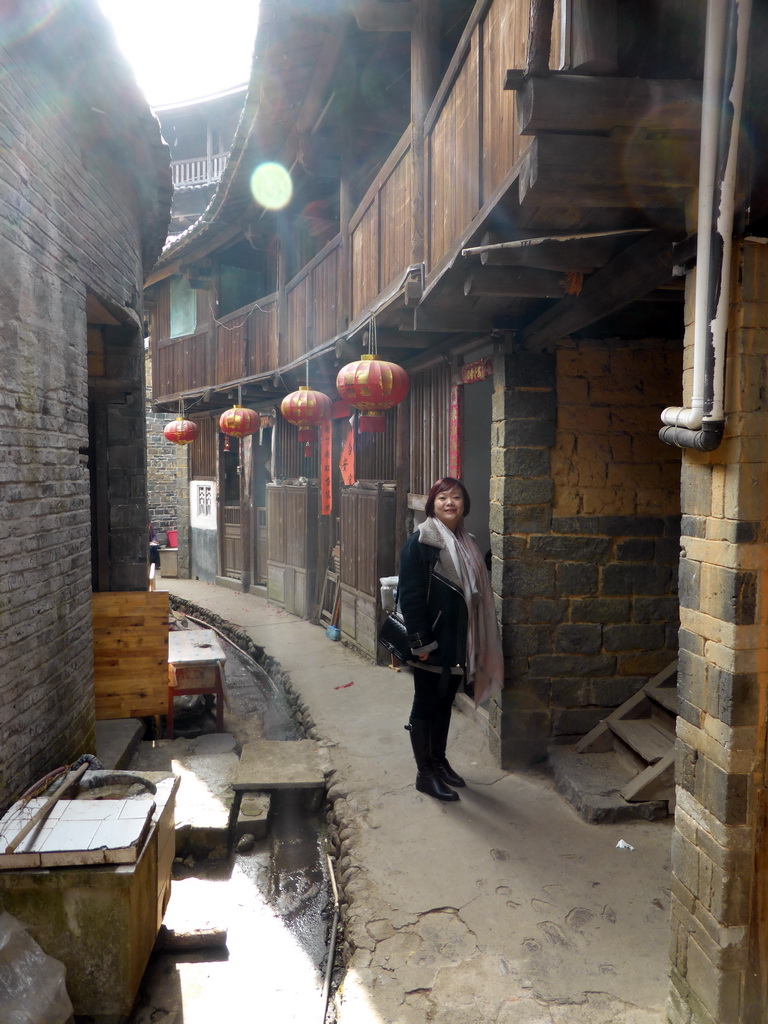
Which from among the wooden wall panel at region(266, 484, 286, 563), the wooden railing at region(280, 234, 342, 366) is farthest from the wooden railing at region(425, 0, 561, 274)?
the wooden wall panel at region(266, 484, 286, 563)

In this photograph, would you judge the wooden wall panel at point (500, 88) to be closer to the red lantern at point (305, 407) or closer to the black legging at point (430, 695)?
the black legging at point (430, 695)

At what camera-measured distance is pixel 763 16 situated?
95.3 inches

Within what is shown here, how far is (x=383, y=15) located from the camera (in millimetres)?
5902

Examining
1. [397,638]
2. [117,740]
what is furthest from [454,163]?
[117,740]

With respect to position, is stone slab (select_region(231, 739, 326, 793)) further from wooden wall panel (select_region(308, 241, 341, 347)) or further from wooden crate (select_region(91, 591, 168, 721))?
wooden wall panel (select_region(308, 241, 341, 347))

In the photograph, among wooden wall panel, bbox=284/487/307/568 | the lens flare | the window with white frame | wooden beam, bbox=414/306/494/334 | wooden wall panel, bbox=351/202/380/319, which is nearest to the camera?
wooden beam, bbox=414/306/494/334

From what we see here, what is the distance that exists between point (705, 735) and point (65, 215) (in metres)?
4.96

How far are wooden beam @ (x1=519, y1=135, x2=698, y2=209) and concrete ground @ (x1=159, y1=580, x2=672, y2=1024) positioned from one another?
3368 millimetres

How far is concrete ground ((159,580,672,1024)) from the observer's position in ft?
10.3

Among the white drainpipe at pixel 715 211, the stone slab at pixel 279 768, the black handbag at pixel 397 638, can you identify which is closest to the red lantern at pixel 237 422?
the stone slab at pixel 279 768

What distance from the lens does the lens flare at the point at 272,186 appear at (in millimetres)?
10266

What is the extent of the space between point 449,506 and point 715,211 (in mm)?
2881

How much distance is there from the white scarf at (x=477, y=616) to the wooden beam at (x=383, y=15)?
424 centimetres

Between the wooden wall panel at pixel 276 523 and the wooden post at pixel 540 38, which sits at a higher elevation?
the wooden post at pixel 540 38
